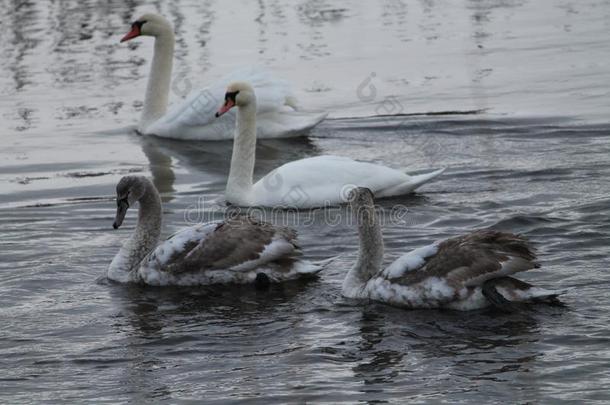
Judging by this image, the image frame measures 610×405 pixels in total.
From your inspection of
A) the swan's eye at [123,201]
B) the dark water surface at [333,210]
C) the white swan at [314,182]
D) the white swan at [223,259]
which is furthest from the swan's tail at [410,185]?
the swan's eye at [123,201]

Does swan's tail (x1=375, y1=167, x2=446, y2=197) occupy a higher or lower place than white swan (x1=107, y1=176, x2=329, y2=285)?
lower

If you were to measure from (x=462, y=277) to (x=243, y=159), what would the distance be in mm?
4048

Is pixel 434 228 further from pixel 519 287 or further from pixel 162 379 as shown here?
pixel 162 379

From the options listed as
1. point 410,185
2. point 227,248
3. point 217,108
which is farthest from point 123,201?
point 217,108

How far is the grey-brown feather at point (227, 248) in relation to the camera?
9.69 m

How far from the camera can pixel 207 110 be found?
14555 mm

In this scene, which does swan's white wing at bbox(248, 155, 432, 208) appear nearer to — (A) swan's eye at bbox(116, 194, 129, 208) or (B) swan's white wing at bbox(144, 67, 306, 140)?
(A) swan's eye at bbox(116, 194, 129, 208)

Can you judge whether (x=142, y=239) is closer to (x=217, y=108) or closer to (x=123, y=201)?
(x=123, y=201)

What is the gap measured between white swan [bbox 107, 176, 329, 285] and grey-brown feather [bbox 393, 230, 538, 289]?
3.80 feet

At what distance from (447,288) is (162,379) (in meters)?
2.00

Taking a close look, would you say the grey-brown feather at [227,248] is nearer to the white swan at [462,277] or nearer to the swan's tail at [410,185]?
the white swan at [462,277]

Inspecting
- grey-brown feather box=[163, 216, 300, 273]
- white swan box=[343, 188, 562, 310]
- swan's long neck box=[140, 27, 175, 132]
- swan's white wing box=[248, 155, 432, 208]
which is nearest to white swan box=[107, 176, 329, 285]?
grey-brown feather box=[163, 216, 300, 273]

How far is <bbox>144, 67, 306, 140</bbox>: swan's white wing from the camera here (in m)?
14.4

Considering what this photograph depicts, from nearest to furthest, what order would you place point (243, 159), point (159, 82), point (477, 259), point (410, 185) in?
point (477, 259) < point (410, 185) < point (243, 159) < point (159, 82)
